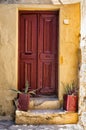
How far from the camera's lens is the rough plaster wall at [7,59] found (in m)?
7.44

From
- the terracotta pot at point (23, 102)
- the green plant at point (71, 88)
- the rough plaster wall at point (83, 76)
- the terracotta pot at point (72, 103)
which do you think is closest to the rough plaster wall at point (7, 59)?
the terracotta pot at point (23, 102)

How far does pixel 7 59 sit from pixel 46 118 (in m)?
1.76

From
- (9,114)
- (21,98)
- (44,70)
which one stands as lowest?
(9,114)

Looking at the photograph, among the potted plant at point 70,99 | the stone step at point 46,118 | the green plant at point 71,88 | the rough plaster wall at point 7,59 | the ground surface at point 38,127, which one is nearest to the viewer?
the ground surface at point 38,127

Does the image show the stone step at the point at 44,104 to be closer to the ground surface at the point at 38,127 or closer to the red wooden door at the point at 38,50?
the red wooden door at the point at 38,50

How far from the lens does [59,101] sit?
7520mm

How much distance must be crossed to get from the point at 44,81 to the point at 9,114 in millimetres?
1274

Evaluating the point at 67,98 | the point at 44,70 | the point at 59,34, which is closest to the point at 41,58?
the point at 44,70

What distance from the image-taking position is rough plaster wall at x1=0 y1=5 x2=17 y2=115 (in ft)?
24.4

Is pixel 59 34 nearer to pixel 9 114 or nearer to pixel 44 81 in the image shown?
pixel 44 81

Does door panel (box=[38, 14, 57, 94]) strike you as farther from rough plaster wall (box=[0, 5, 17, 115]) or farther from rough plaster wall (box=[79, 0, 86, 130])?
rough plaster wall (box=[79, 0, 86, 130])

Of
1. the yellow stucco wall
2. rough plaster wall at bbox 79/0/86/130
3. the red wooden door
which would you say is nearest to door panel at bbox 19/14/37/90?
the red wooden door

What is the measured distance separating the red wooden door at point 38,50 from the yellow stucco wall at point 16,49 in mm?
400

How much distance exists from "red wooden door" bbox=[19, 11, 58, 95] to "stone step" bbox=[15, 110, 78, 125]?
40.6 inches
